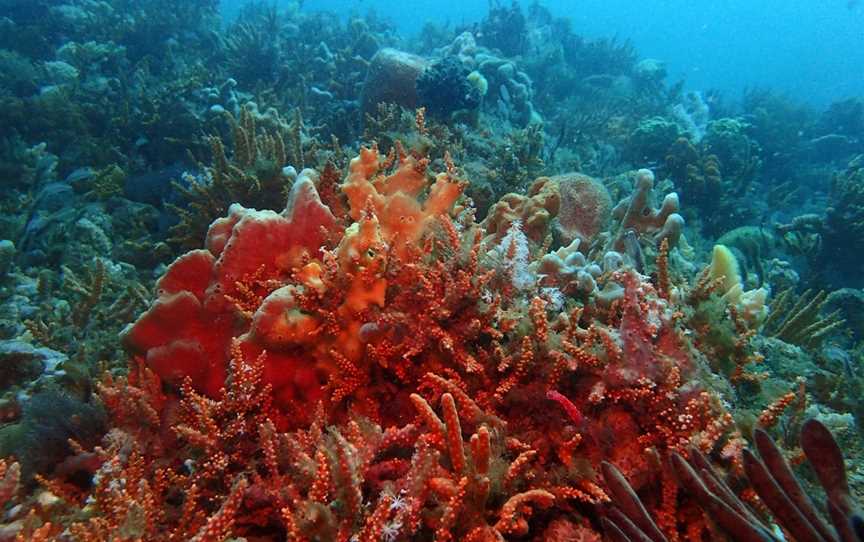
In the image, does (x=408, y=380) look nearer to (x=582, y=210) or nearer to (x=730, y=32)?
(x=582, y=210)

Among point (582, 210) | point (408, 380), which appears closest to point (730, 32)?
point (582, 210)

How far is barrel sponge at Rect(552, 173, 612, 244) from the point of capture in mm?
4891

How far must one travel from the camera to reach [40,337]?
3.85 meters

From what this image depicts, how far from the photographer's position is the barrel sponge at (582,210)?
16.0ft

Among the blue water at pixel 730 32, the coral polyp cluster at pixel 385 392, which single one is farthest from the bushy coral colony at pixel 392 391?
the blue water at pixel 730 32

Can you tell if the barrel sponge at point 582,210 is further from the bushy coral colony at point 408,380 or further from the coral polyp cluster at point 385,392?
the coral polyp cluster at point 385,392

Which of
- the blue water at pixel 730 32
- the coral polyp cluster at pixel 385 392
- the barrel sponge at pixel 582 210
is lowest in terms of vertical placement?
the coral polyp cluster at pixel 385 392

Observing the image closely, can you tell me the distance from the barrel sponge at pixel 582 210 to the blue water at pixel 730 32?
4764 centimetres

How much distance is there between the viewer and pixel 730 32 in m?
99.8

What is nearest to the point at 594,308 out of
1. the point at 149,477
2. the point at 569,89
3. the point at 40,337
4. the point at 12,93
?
the point at 149,477

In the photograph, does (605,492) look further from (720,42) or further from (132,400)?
(720,42)

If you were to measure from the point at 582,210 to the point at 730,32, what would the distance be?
12260cm

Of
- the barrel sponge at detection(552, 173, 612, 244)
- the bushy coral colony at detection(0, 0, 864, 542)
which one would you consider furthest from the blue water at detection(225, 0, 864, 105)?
the bushy coral colony at detection(0, 0, 864, 542)

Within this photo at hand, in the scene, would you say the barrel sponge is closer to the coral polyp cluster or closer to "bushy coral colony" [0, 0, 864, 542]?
"bushy coral colony" [0, 0, 864, 542]
